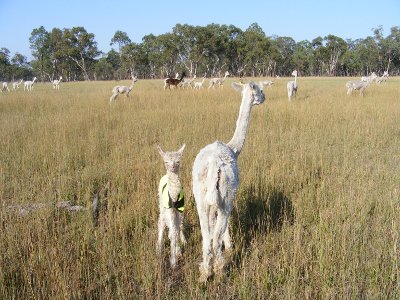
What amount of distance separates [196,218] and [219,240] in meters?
1.43

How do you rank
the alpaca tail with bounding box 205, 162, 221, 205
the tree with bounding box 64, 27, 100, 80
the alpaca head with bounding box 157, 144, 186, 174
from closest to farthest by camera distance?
the alpaca tail with bounding box 205, 162, 221, 205
the alpaca head with bounding box 157, 144, 186, 174
the tree with bounding box 64, 27, 100, 80

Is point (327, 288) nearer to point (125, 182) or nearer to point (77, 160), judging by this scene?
point (125, 182)

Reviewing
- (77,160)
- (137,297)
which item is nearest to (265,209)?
(137,297)

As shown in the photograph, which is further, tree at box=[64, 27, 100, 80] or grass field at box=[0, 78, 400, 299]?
tree at box=[64, 27, 100, 80]

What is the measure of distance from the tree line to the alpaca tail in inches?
2021

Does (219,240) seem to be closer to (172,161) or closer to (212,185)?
(212,185)

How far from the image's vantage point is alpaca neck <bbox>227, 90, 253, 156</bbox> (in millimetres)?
4059

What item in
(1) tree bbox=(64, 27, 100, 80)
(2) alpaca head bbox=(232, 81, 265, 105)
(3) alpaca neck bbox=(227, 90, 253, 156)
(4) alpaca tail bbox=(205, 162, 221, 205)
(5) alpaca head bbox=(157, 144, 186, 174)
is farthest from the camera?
(1) tree bbox=(64, 27, 100, 80)

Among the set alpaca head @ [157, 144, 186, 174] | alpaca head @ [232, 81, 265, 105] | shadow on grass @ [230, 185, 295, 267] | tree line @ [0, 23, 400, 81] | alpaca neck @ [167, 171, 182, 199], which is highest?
tree line @ [0, 23, 400, 81]

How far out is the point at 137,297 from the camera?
9.32 feet

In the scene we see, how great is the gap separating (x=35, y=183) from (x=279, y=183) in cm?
401

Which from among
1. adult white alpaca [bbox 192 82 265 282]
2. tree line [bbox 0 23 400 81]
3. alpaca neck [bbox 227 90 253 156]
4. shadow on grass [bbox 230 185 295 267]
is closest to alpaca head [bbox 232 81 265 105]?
alpaca neck [bbox 227 90 253 156]

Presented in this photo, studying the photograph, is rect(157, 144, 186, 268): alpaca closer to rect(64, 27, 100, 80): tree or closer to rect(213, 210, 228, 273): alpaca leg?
rect(213, 210, 228, 273): alpaca leg

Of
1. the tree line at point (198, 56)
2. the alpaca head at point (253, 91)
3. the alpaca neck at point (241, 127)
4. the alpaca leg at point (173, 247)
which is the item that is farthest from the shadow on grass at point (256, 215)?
the tree line at point (198, 56)
